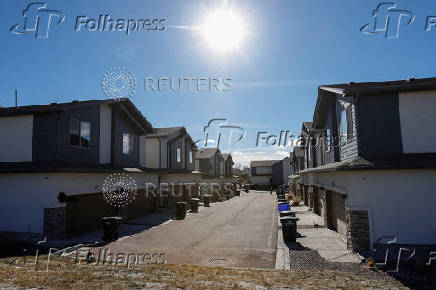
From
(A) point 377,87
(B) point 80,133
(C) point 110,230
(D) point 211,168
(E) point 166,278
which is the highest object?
(A) point 377,87

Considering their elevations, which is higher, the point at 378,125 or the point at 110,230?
the point at 378,125

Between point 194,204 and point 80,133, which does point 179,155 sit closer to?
point 194,204

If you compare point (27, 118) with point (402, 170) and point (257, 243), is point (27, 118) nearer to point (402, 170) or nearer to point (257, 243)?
point (257, 243)

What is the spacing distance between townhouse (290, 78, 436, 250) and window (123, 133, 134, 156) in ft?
46.3

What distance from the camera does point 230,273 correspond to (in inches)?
344

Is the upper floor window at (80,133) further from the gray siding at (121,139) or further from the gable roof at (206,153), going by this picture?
the gable roof at (206,153)

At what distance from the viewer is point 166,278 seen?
8180mm

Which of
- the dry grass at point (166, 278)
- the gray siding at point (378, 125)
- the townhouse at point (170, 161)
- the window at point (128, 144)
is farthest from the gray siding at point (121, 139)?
the gray siding at point (378, 125)

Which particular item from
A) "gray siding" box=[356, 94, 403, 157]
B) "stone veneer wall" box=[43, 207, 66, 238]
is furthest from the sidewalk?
"stone veneer wall" box=[43, 207, 66, 238]

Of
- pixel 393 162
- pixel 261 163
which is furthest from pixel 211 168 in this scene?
pixel 393 162

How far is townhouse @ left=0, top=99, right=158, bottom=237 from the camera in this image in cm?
1338

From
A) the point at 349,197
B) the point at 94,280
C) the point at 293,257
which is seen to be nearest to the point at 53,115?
the point at 94,280

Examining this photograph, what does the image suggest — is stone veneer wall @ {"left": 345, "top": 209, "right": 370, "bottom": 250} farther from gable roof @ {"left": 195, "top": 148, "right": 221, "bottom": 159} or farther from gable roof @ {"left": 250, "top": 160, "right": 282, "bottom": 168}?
gable roof @ {"left": 250, "top": 160, "right": 282, "bottom": 168}

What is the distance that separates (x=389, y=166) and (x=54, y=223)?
46.2 feet
